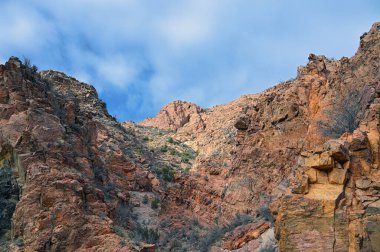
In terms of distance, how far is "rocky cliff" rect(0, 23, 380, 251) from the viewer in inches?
422

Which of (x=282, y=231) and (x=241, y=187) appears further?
(x=241, y=187)

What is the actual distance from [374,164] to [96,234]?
8.30 m

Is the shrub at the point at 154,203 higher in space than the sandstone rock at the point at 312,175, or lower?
higher

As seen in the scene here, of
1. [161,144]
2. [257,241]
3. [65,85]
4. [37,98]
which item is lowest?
[257,241]

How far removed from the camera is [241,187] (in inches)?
939

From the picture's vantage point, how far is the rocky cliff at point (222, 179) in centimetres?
1072

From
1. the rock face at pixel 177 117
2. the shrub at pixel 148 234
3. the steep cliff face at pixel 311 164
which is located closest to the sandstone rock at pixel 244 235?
the steep cliff face at pixel 311 164

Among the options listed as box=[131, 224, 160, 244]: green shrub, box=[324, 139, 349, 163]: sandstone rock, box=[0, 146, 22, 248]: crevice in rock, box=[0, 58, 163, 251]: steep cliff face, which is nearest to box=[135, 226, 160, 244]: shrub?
box=[131, 224, 160, 244]: green shrub

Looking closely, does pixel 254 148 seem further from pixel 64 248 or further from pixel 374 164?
pixel 374 164

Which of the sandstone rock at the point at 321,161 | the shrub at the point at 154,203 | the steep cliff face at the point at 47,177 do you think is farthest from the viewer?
the shrub at the point at 154,203

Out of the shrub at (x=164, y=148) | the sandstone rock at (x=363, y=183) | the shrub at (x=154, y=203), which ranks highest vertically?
the shrub at (x=164, y=148)

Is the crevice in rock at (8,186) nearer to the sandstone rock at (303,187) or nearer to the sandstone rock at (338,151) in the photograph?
the sandstone rock at (303,187)

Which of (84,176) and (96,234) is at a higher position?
(84,176)

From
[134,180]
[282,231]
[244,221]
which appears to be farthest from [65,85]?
[282,231]
